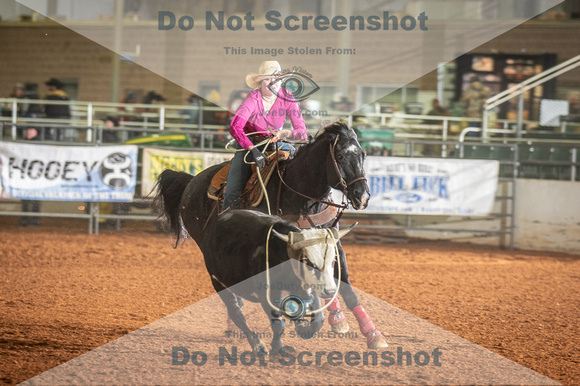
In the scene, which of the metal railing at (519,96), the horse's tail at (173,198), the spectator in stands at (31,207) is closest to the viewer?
the horse's tail at (173,198)

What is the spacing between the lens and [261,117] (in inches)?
205

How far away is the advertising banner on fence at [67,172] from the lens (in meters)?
11.2

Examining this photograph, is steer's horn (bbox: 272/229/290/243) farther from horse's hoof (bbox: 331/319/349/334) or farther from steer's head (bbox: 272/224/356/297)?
horse's hoof (bbox: 331/319/349/334)

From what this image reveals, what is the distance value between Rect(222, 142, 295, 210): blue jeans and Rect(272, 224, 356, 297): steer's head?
63.0 inches

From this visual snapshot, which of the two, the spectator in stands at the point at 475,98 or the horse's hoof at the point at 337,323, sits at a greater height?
the spectator in stands at the point at 475,98

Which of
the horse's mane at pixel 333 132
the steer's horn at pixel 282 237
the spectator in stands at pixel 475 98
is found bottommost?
the steer's horn at pixel 282 237

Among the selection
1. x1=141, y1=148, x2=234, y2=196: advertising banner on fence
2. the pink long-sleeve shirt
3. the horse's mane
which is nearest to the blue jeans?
the pink long-sleeve shirt

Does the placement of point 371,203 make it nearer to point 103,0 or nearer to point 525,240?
point 525,240

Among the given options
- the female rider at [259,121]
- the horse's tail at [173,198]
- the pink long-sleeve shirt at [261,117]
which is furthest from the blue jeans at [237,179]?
the horse's tail at [173,198]

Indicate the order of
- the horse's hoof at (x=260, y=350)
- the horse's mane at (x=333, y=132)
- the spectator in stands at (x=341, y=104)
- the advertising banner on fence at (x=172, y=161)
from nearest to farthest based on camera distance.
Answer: the horse's hoof at (x=260, y=350), the horse's mane at (x=333, y=132), the advertising banner on fence at (x=172, y=161), the spectator in stands at (x=341, y=104)

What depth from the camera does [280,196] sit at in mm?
5020

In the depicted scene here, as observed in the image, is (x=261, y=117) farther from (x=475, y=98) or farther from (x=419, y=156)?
(x=475, y=98)

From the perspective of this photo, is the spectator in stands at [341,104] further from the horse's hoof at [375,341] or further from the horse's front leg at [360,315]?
the horse's hoof at [375,341]

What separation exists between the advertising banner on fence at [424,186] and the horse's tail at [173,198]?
18.2 feet
